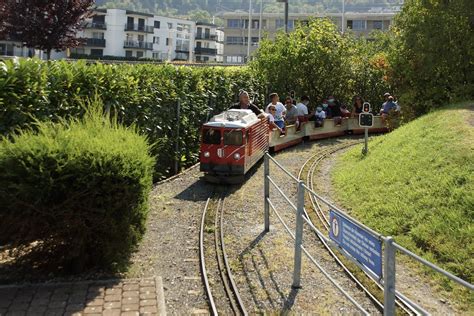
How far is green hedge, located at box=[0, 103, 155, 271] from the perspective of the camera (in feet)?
21.3

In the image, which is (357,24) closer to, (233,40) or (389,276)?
(233,40)

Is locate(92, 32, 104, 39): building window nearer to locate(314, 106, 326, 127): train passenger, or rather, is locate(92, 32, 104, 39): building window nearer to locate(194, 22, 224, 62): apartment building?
locate(194, 22, 224, 62): apartment building

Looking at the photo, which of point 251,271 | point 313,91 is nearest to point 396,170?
point 251,271

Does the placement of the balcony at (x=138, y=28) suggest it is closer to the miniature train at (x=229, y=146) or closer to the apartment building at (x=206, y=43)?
the apartment building at (x=206, y=43)

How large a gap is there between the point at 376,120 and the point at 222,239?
1708 cm

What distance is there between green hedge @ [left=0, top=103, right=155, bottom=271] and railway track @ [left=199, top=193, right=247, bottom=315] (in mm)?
1346

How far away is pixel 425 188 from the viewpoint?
9977 millimetres

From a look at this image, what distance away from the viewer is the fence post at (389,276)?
13.9ft

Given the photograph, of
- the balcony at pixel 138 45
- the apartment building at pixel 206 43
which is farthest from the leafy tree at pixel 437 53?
the apartment building at pixel 206 43

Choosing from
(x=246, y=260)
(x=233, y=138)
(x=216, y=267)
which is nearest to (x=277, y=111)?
(x=233, y=138)

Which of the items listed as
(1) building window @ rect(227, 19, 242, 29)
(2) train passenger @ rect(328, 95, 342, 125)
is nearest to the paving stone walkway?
(2) train passenger @ rect(328, 95, 342, 125)

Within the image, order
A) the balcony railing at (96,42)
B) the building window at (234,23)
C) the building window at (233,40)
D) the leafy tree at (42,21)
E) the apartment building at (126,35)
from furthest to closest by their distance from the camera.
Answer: the building window at (233,40) < the building window at (234,23) < the apartment building at (126,35) < the balcony railing at (96,42) < the leafy tree at (42,21)

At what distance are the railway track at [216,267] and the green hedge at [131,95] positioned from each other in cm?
338

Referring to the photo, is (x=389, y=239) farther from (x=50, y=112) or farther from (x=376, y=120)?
(x=376, y=120)
